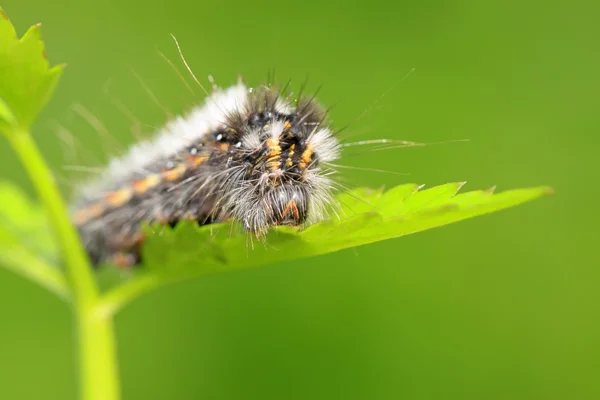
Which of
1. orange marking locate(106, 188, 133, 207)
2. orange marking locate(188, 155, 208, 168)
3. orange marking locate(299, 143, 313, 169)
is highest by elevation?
orange marking locate(106, 188, 133, 207)

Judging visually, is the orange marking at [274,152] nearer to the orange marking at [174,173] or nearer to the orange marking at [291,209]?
the orange marking at [291,209]

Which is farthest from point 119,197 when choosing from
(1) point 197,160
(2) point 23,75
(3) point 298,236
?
(3) point 298,236

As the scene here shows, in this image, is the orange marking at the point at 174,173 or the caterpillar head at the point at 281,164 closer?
the caterpillar head at the point at 281,164

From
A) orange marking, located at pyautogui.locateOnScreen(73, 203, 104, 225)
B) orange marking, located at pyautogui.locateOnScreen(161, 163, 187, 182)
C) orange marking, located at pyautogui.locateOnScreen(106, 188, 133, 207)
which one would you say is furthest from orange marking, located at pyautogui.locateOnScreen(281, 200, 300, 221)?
orange marking, located at pyautogui.locateOnScreen(73, 203, 104, 225)

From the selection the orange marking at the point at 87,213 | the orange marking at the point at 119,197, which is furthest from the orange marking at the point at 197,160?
the orange marking at the point at 87,213

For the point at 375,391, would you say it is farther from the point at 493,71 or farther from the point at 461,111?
the point at 493,71

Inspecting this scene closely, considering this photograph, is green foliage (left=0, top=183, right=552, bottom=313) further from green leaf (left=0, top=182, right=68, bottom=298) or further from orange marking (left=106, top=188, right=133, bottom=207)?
orange marking (left=106, top=188, right=133, bottom=207)
